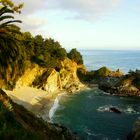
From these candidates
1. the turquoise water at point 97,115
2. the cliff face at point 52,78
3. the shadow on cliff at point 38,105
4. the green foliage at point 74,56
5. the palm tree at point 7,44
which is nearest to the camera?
the palm tree at point 7,44

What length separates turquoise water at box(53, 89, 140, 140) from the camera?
6050 cm

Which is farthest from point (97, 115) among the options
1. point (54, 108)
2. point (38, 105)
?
point (38, 105)

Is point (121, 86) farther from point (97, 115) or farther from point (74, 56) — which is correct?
point (97, 115)

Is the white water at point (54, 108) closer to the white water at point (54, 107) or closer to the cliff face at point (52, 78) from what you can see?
the white water at point (54, 107)

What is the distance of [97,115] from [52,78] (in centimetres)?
3699

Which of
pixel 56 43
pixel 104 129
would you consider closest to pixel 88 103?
pixel 104 129

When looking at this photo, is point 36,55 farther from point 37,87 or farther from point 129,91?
point 129,91

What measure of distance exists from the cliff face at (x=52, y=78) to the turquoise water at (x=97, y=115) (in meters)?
8.98

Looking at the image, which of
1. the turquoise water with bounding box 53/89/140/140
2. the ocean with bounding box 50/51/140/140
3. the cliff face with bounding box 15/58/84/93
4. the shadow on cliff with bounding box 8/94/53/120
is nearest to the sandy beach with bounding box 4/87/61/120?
the shadow on cliff with bounding box 8/94/53/120

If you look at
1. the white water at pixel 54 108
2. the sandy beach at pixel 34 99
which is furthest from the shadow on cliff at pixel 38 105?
the white water at pixel 54 108

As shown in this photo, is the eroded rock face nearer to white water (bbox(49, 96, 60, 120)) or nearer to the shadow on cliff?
white water (bbox(49, 96, 60, 120))

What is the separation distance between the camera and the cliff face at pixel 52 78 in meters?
102

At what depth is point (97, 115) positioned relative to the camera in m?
75.5

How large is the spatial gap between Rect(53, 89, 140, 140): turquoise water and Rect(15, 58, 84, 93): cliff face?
8.98 meters
